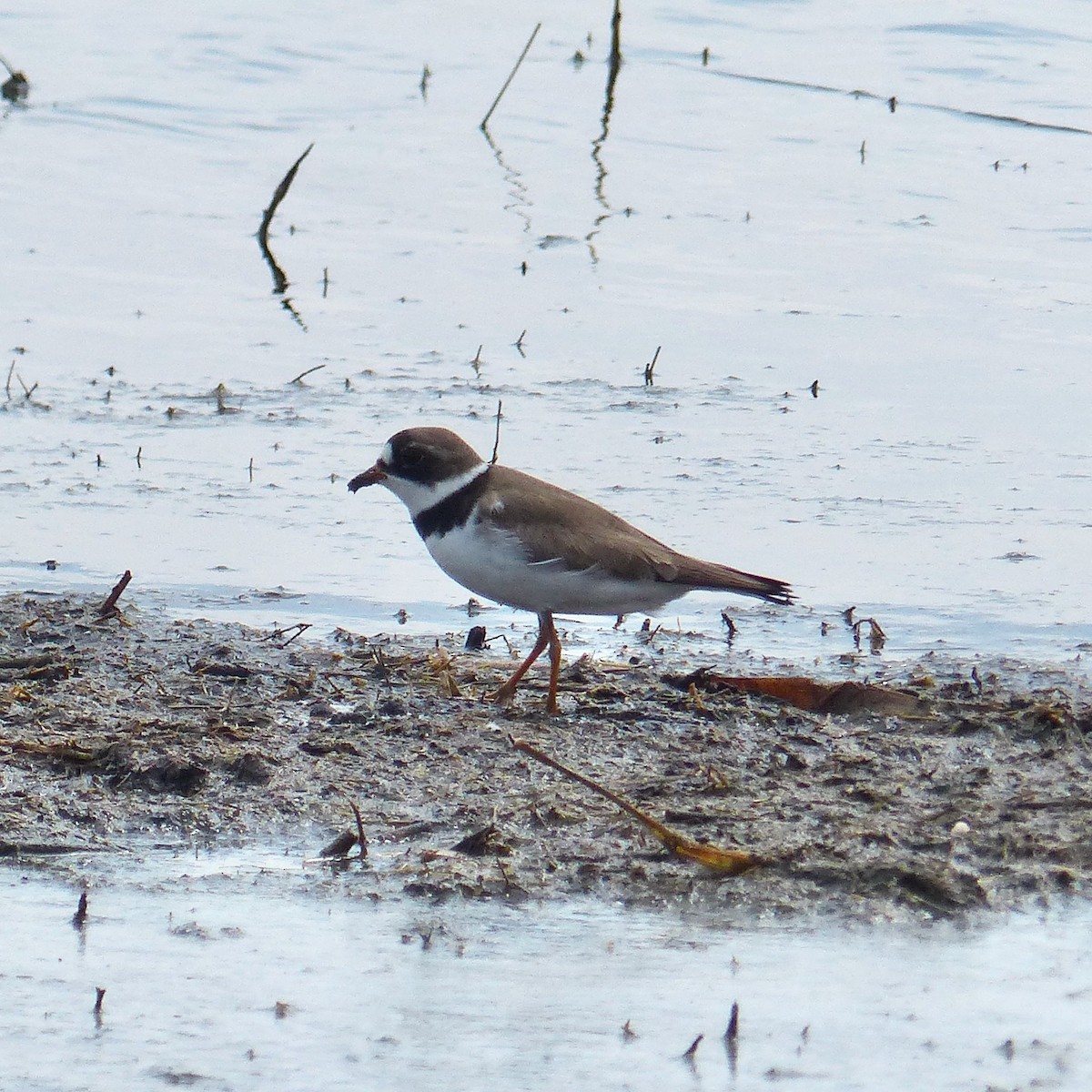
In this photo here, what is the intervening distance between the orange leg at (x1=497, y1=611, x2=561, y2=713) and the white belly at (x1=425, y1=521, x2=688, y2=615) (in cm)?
5

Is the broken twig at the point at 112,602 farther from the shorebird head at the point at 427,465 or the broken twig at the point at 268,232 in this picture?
the broken twig at the point at 268,232

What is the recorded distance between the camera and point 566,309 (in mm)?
9484

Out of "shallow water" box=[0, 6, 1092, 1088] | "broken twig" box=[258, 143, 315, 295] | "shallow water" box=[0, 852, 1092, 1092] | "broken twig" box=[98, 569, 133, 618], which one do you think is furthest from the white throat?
"broken twig" box=[258, 143, 315, 295]

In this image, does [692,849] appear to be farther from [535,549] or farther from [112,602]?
[112,602]

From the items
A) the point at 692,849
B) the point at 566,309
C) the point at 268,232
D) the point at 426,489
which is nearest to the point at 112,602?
the point at 426,489

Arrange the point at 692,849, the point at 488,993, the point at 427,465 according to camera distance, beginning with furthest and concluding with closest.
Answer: the point at 427,465 → the point at 692,849 → the point at 488,993

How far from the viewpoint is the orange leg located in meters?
5.19

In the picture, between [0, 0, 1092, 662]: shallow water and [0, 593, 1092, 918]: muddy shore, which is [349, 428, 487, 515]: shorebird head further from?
[0, 0, 1092, 662]: shallow water

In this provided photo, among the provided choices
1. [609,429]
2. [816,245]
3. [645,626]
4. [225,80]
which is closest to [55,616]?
[645,626]

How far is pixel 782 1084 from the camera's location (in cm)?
307

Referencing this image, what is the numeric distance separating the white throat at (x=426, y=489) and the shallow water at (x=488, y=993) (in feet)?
5.82

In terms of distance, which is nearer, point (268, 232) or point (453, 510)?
point (453, 510)

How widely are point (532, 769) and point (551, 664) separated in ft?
2.31

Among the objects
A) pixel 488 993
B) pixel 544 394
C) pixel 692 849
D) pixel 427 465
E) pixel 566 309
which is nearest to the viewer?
pixel 488 993
